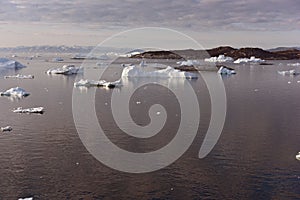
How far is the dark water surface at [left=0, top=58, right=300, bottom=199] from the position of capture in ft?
34.4

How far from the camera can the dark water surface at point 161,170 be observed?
34.4 feet

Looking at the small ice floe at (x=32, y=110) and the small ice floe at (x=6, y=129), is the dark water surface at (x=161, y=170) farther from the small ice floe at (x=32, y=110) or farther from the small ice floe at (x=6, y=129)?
the small ice floe at (x=32, y=110)

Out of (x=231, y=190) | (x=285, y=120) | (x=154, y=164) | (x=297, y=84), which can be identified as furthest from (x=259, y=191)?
(x=297, y=84)

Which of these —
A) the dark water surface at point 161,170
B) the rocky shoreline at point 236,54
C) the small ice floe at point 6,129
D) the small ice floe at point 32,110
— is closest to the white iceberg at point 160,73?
the dark water surface at point 161,170

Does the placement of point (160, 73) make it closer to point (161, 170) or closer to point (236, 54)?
point (161, 170)

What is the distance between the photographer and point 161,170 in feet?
40.3

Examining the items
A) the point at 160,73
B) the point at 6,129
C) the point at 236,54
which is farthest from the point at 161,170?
the point at 236,54

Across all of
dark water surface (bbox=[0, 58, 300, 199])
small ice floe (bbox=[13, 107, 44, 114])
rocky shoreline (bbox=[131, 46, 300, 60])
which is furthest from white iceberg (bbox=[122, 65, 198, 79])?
rocky shoreline (bbox=[131, 46, 300, 60])

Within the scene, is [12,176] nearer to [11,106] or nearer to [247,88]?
[11,106]

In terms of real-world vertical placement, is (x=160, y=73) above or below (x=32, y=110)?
above

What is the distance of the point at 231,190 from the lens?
1062cm

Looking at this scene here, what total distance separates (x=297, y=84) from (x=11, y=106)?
2676 cm

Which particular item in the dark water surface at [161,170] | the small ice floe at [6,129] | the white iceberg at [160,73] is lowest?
the dark water surface at [161,170]

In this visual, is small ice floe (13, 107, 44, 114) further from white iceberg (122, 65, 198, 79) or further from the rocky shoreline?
the rocky shoreline
